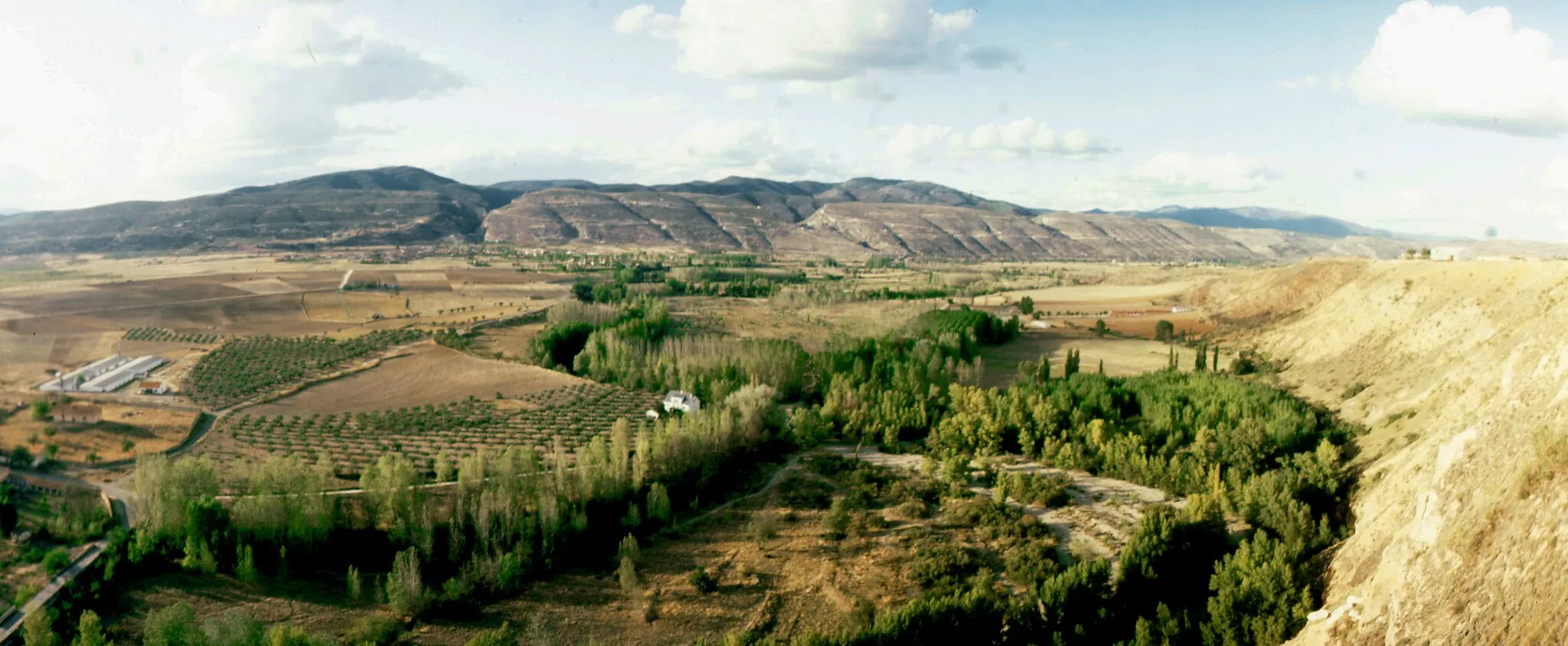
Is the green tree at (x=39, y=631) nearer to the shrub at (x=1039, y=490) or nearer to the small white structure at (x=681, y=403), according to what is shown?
the small white structure at (x=681, y=403)

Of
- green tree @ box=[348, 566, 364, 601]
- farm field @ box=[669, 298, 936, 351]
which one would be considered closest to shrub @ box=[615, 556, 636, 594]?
green tree @ box=[348, 566, 364, 601]

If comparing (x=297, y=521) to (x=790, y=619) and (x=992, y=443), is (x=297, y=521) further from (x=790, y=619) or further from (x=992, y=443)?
(x=992, y=443)

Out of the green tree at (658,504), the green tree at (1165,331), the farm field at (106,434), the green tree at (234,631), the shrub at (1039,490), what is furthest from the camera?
Result: the green tree at (1165,331)

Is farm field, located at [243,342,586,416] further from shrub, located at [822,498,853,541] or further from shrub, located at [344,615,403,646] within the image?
shrub, located at [822,498,853,541]

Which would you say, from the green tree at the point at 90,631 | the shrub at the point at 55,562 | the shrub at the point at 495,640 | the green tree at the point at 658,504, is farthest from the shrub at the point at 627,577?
the shrub at the point at 55,562

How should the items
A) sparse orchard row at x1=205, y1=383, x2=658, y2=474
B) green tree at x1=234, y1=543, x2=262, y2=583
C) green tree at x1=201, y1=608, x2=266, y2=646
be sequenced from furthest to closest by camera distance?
sparse orchard row at x1=205, y1=383, x2=658, y2=474
green tree at x1=234, y1=543, x2=262, y2=583
green tree at x1=201, y1=608, x2=266, y2=646

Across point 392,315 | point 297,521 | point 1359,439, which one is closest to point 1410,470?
point 1359,439
